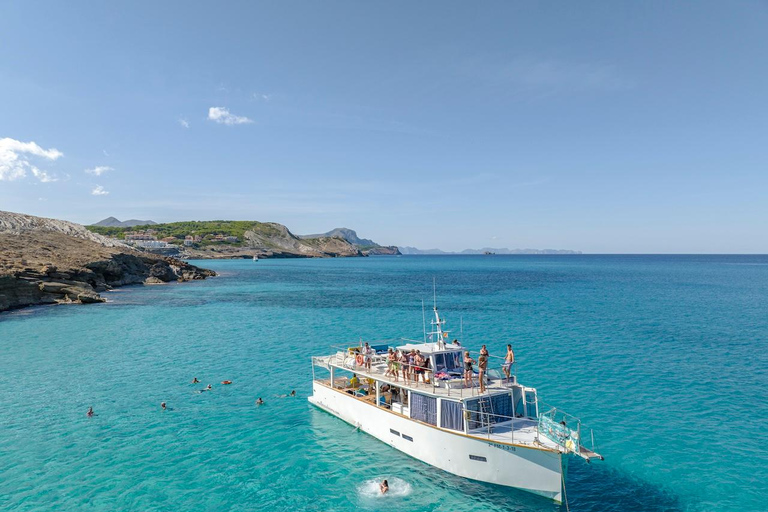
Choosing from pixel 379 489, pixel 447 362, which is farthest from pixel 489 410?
pixel 379 489

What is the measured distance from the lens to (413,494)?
54.9ft

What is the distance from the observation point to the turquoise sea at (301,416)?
16.7m

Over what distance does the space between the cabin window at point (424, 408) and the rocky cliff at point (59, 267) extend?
62.2m

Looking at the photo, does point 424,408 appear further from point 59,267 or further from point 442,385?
point 59,267

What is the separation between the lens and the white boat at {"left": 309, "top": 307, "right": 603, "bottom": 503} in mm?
15945

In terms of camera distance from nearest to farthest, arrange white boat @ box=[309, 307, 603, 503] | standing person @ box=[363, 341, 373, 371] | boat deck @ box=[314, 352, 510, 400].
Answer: white boat @ box=[309, 307, 603, 503]
boat deck @ box=[314, 352, 510, 400]
standing person @ box=[363, 341, 373, 371]

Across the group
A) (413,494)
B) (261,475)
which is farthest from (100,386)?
(413,494)

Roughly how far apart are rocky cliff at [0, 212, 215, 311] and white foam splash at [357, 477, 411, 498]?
61.8m

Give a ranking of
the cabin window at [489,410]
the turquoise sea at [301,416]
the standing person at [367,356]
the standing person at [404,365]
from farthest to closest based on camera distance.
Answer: the standing person at [367,356] → the standing person at [404,365] → the cabin window at [489,410] → the turquoise sea at [301,416]

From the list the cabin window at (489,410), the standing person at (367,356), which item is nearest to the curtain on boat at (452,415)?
the cabin window at (489,410)

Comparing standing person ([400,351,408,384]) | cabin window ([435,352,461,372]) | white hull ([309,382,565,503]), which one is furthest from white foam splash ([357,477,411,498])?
cabin window ([435,352,461,372])

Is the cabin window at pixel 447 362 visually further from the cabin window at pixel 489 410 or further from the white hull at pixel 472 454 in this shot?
the white hull at pixel 472 454

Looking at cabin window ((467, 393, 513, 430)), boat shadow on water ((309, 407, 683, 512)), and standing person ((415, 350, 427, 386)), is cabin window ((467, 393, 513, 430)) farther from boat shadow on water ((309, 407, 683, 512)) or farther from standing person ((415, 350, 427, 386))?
standing person ((415, 350, 427, 386))

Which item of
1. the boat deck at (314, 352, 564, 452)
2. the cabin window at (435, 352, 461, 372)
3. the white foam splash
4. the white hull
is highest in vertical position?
the cabin window at (435, 352, 461, 372)
